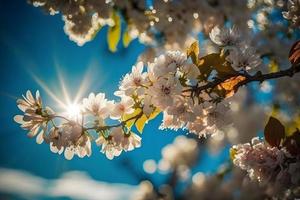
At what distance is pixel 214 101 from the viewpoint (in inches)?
49.7

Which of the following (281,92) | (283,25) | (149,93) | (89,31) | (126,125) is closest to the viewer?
(149,93)

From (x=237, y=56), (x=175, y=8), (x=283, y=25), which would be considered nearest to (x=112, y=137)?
(x=237, y=56)

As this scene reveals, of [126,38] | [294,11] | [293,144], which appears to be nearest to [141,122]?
[293,144]

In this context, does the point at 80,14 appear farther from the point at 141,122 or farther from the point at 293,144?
the point at 293,144

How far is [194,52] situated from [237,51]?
0.13 m

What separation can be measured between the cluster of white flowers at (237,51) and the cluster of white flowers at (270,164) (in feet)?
0.92

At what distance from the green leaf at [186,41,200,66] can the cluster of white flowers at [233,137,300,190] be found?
13.4 inches

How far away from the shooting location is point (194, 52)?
4.38 ft

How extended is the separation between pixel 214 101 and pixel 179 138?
20.6ft

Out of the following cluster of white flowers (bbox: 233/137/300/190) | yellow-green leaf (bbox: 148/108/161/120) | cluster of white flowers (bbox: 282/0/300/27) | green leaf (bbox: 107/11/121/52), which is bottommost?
cluster of white flowers (bbox: 233/137/300/190)

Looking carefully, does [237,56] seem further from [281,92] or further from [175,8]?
[281,92]

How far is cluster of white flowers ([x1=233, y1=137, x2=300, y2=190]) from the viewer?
4.33 ft

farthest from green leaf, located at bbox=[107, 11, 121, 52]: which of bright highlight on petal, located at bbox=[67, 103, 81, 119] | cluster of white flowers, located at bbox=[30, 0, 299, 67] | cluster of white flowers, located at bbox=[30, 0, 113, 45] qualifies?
bright highlight on petal, located at bbox=[67, 103, 81, 119]

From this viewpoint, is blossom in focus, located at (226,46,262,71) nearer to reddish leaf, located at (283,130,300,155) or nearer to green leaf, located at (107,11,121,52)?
reddish leaf, located at (283,130,300,155)
